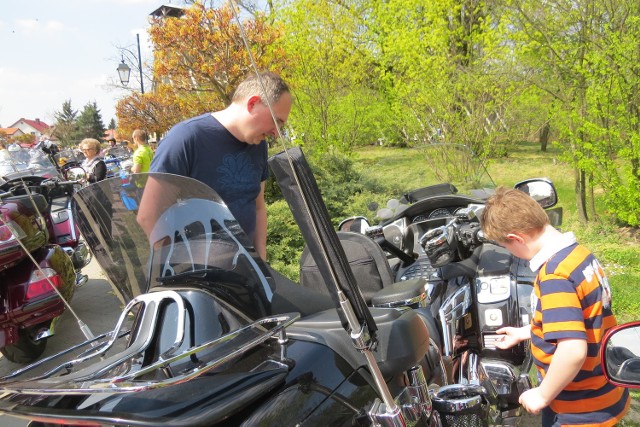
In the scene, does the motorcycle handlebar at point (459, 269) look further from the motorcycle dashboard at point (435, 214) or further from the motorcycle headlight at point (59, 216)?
the motorcycle headlight at point (59, 216)

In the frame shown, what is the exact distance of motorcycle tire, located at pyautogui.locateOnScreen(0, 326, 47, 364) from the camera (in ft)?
13.9

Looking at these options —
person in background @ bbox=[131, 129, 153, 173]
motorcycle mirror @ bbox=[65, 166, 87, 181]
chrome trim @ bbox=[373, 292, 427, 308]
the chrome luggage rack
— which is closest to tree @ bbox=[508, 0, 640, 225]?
chrome trim @ bbox=[373, 292, 427, 308]

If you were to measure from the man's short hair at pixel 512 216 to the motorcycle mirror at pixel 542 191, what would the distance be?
3.07 ft

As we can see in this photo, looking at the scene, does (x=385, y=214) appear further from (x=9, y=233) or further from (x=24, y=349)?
(x=24, y=349)

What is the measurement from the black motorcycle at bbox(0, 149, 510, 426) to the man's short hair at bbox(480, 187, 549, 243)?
0.51m

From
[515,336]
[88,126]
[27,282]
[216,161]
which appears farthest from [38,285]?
[88,126]

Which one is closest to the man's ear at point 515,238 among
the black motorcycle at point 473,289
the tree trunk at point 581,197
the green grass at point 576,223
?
the black motorcycle at point 473,289

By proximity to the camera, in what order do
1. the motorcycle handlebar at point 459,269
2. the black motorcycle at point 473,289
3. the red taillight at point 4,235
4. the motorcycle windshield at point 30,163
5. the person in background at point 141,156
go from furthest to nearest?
the person in background at point 141,156
the motorcycle windshield at point 30,163
the red taillight at point 4,235
the motorcycle handlebar at point 459,269
the black motorcycle at point 473,289

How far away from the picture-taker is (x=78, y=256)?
5.63 metres

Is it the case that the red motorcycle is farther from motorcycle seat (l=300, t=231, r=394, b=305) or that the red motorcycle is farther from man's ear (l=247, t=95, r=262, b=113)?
motorcycle seat (l=300, t=231, r=394, b=305)

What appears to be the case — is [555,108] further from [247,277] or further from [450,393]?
[247,277]

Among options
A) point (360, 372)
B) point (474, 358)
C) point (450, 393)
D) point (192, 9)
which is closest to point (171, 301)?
point (360, 372)

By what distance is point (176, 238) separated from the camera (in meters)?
1.56

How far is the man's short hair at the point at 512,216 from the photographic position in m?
1.92
